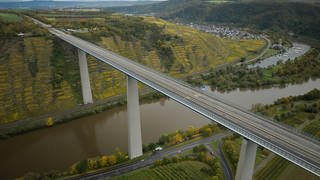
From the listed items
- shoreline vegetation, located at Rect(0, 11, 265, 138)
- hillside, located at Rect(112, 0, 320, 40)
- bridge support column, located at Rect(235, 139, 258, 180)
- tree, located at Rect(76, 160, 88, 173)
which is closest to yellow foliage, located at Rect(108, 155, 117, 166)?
tree, located at Rect(76, 160, 88, 173)

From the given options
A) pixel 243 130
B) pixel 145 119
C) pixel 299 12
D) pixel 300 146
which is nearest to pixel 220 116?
→ pixel 243 130

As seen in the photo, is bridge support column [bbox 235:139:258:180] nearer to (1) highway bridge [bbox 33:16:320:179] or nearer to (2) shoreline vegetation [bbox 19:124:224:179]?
(1) highway bridge [bbox 33:16:320:179]

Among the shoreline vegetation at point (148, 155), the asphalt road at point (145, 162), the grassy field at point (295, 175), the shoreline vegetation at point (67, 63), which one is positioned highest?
the shoreline vegetation at point (67, 63)

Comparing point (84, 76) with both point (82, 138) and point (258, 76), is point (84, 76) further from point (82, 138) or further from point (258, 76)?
point (258, 76)

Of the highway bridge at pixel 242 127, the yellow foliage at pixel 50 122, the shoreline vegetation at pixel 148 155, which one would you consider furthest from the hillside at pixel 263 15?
the yellow foliage at pixel 50 122

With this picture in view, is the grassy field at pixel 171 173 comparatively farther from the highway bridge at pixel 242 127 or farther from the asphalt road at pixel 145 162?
the highway bridge at pixel 242 127

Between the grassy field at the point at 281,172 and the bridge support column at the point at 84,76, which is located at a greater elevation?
the bridge support column at the point at 84,76

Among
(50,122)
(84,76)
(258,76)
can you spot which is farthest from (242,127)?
(258,76)
